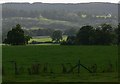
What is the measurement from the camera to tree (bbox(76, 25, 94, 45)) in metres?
122

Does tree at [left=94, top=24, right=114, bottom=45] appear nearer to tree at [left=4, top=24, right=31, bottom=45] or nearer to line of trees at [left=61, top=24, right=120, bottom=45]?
line of trees at [left=61, top=24, right=120, bottom=45]

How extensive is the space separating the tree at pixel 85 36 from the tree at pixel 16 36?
19006 mm

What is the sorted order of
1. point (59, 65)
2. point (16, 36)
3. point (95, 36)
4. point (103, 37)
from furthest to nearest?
1. point (103, 37)
2. point (95, 36)
3. point (16, 36)
4. point (59, 65)

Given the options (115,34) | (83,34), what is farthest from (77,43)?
(115,34)

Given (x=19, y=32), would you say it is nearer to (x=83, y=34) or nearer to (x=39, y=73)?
(x=83, y=34)

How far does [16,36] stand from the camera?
373 ft

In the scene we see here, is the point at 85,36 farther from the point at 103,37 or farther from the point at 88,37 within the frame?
the point at 103,37

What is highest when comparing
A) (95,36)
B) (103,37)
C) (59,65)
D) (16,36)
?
(16,36)

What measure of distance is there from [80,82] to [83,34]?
319 ft

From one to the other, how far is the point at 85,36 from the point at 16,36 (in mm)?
24658

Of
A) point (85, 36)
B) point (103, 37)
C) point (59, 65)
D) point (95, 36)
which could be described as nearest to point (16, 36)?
point (85, 36)

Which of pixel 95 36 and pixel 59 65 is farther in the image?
pixel 95 36

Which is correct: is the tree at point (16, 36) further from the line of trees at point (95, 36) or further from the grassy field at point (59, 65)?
the grassy field at point (59, 65)

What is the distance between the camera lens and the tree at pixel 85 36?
399 ft
